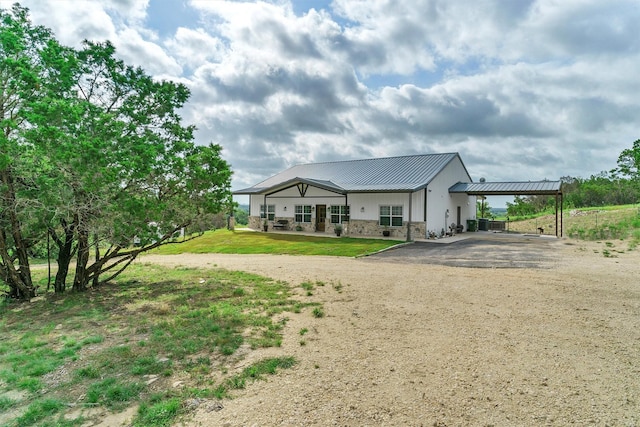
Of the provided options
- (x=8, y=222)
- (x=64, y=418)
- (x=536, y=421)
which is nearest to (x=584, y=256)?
(x=536, y=421)

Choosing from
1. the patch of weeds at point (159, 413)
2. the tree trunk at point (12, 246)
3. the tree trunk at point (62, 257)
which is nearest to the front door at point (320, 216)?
the tree trunk at point (62, 257)

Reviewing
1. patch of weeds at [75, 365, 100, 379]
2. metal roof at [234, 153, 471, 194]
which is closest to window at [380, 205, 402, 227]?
metal roof at [234, 153, 471, 194]

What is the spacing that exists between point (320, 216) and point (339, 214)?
1707mm

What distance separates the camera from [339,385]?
409 centimetres

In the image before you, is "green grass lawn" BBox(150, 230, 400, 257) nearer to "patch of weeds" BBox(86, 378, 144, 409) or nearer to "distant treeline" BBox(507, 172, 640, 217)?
"patch of weeds" BBox(86, 378, 144, 409)

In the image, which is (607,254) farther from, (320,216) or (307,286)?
(320,216)

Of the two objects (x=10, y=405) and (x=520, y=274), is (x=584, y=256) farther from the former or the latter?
(x=10, y=405)

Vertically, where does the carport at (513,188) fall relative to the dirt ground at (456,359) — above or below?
above

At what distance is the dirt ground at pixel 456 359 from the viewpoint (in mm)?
3543

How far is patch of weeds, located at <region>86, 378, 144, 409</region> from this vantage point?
12.6ft

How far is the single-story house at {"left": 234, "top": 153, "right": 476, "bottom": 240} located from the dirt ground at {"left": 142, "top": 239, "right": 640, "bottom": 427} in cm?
1254

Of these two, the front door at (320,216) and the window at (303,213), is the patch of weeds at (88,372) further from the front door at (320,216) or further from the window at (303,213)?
the window at (303,213)

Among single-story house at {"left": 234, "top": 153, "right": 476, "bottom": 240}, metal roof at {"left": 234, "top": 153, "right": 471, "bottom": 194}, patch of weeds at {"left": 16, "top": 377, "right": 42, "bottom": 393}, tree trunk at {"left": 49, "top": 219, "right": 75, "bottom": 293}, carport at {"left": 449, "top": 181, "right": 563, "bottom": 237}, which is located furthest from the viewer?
metal roof at {"left": 234, "top": 153, "right": 471, "bottom": 194}

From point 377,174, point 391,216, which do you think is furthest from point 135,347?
point 377,174
